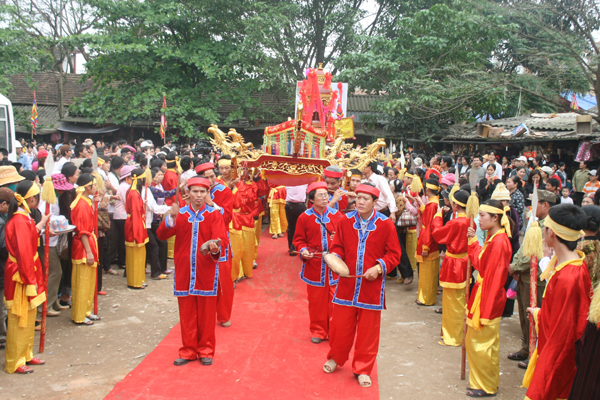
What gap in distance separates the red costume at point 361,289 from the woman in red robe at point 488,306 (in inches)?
29.4

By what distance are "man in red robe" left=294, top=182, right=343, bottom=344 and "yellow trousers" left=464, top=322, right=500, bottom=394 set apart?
5.14 ft

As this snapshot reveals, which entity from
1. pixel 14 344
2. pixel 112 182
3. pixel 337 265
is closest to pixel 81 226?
pixel 14 344

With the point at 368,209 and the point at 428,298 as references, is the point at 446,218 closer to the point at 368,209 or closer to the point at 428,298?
the point at 428,298

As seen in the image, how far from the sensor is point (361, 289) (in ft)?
13.9

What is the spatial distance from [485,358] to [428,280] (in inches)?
94.6

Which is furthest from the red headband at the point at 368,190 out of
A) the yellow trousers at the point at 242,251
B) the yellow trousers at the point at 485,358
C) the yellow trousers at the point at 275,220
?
the yellow trousers at the point at 275,220

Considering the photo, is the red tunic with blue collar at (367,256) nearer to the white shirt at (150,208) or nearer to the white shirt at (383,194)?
the white shirt at (383,194)

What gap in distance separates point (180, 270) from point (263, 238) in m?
5.69

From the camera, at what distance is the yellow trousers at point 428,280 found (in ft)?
20.7

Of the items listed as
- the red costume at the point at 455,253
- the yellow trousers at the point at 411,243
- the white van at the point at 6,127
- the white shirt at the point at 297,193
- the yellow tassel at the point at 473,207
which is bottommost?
the yellow trousers at the point at 411,243

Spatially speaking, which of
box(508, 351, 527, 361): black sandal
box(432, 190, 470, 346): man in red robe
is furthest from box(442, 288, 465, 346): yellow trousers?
box(508, 351, 527, 361): black sandal

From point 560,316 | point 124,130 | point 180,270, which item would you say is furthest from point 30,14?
point 560,316

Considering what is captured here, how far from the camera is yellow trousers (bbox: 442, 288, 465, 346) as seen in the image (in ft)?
17.1

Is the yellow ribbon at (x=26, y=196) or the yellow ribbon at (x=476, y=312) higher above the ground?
the yellow ribbon at (x=26, y=196)
